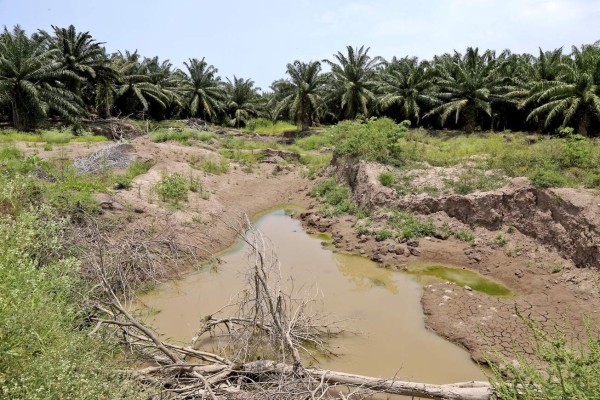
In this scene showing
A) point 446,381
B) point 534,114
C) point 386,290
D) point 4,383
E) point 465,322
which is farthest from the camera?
point 534,114

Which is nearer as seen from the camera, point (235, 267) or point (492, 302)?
point (492, 302)

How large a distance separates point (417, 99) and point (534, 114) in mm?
8747

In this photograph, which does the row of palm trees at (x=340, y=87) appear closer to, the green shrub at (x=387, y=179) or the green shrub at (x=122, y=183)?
the green shrub at (x=387, y=179)

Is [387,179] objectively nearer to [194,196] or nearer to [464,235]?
[464,235]

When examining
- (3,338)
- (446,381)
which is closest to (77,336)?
(3,338)

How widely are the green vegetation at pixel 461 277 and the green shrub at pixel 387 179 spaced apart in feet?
13.0

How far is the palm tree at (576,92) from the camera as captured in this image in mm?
23453

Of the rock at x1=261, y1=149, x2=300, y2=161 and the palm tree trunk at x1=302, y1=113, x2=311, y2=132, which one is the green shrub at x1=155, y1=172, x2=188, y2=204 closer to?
the rock at x1=261, y1=149, x2=300, y2=161

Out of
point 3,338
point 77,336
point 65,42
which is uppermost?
point 65,42

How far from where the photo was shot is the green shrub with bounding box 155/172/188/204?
14.5m

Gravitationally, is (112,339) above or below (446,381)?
above

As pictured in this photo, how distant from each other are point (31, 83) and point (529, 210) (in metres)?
26.2

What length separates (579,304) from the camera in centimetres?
910

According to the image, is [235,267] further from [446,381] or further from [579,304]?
[579,304]
